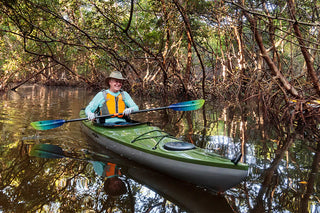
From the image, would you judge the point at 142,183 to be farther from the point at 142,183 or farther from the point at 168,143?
the point at 168,143

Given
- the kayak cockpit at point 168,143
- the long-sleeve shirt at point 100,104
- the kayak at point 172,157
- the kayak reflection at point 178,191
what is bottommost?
the kayak reflection at point 178,191

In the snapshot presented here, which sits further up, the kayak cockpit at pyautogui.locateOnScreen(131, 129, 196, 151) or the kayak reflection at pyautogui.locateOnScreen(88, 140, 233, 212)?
the kayak cockpit at pyautogui.locateOnScreen(131, 129, 196, 151)

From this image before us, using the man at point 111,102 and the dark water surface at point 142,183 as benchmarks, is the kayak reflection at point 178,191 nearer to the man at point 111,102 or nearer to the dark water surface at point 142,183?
the dark water surface at point 142,183

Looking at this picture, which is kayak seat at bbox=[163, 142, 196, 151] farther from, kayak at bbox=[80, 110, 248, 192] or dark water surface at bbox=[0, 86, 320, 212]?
dark water surface at bbox=[0, 86, 320, 212]

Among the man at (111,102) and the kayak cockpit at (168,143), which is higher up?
the man at (111,102)

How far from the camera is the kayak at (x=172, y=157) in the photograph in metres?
2.23

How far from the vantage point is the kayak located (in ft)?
7.31

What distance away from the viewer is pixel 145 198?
92.4 inches

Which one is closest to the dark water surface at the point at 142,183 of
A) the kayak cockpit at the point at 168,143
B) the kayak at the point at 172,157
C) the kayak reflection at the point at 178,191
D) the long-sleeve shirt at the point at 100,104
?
the kayak reflection at the point at 178,191

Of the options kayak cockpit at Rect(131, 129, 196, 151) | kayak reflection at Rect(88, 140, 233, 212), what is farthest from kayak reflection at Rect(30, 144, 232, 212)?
kayak cockpit at Rect(131, 129, 196, 151)

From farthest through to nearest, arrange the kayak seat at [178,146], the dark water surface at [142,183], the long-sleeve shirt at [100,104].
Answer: the long-sleeve shirt at [100,104]
the kayak seat at [178,146]
the dark water surface at [142,183]

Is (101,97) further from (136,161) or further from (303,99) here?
(303,99)

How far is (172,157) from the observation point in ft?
8.46


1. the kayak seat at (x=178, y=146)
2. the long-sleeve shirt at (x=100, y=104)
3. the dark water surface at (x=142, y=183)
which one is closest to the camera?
the dark water surface at (x=142, y=183)
